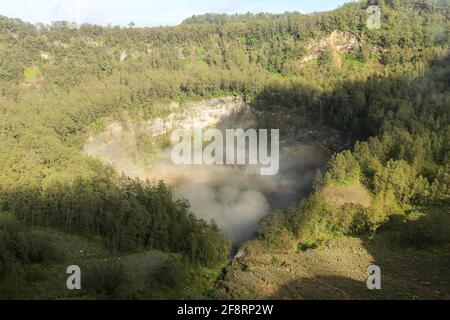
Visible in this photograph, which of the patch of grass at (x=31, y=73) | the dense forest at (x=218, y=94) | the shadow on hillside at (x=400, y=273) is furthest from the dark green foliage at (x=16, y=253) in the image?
the patch of grass at (x=31, y=73)

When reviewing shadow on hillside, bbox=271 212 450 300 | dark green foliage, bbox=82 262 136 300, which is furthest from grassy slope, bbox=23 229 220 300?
shadow on hillside, bbox=271 212 450 300

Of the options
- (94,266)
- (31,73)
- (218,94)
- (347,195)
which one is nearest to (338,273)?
(347,195)

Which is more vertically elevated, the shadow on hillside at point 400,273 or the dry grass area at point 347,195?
the dry grass area at point 347,195

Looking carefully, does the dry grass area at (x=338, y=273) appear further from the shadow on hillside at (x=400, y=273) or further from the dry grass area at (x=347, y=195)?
the dry grass area at (x=347, y=195)

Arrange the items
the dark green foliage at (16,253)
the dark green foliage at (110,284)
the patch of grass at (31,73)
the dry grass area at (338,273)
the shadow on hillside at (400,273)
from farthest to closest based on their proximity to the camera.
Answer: the patch of grass at (31,73) → the dry grass area at (338,273) → the shadow on hillside at (400,273) → the dark green foliage at (16,253) → the dark green foliage at (110,284)

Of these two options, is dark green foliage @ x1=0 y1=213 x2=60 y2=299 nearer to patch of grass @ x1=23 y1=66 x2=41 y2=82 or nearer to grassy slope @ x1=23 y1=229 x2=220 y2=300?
grassy slope @ x1=23 y1=229 x2=220 y2=300

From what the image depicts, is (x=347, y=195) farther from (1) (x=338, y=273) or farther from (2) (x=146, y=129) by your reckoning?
(2) (x=146, y=129)

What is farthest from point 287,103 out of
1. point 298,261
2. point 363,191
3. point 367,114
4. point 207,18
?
point 207,18

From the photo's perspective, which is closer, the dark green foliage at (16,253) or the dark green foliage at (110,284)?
the dark green foliage at (110,284)
